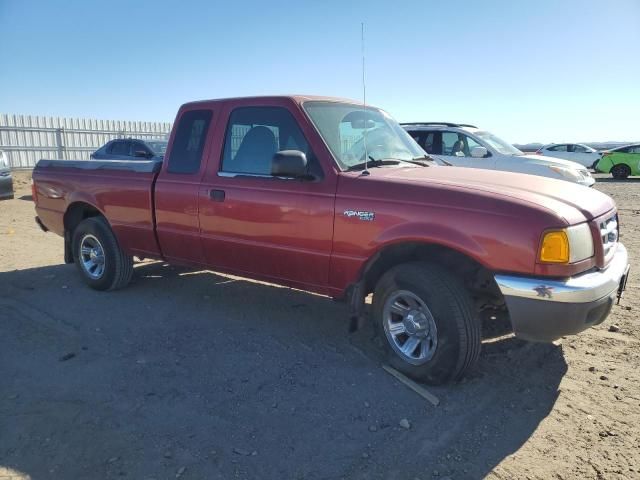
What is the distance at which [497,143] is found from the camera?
1096 centimetres

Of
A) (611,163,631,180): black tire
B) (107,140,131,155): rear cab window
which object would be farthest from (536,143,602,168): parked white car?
(107,140,131,155): rear cab window

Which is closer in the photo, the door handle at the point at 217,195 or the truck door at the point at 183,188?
the door handle at the point at 217,195

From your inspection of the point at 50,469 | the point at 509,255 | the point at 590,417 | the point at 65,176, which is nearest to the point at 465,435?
the point at 590,417

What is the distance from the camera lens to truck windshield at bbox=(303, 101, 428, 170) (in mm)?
4238

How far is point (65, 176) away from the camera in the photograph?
616 centimetres

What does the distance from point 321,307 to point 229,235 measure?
1330 mm

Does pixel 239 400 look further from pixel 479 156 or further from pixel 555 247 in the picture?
pixel 479 156

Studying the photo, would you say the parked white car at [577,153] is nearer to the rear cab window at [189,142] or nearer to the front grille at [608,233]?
the front grille at [608,233]

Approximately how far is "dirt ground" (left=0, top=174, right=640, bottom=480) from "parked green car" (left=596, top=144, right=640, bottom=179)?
20.7 metres

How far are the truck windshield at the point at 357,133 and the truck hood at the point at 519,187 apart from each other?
0.29 meters

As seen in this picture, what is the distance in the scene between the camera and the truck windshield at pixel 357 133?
4.24 m

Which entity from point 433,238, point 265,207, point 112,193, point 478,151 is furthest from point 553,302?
point 478,151

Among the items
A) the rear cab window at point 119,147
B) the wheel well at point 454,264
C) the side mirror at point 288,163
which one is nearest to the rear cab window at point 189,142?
the side mirror at point 288,163

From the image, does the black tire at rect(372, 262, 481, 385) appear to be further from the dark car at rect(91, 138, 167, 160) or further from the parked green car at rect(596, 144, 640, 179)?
the parked green car at rect(596, 144, 640, 179)
